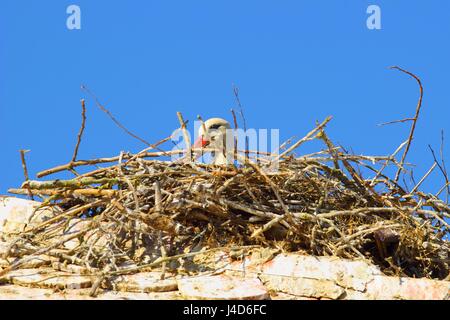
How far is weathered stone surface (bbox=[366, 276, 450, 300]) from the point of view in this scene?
18.7 ft

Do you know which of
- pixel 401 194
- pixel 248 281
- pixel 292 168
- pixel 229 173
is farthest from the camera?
pixel 401 194

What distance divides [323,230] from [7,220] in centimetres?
297

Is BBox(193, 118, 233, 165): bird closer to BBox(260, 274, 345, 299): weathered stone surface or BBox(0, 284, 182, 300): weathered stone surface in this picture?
BBox(260, 274, 345, 299): weathered stone surface

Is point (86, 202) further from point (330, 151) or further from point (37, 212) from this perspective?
point (330, 151)

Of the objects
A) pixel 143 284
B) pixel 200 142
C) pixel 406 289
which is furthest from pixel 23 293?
pixel 200 142

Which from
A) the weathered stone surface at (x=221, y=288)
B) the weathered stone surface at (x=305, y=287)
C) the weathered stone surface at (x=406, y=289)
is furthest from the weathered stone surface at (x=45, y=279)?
the weathered stone surface at (x=406, y=289)

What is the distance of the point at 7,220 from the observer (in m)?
7.12

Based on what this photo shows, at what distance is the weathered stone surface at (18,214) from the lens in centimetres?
700

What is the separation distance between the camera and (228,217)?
6305 millimetres

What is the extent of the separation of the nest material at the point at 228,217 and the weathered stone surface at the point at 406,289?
304 millimetres

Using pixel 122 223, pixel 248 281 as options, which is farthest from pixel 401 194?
pixel 122 223

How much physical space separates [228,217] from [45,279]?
5.12 ft

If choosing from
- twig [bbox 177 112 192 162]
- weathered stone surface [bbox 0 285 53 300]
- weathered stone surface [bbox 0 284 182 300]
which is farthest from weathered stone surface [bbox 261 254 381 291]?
weathered stone surface [bbox 0 285 53 300]

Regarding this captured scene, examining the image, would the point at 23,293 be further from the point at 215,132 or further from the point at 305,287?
the point at 215,132
